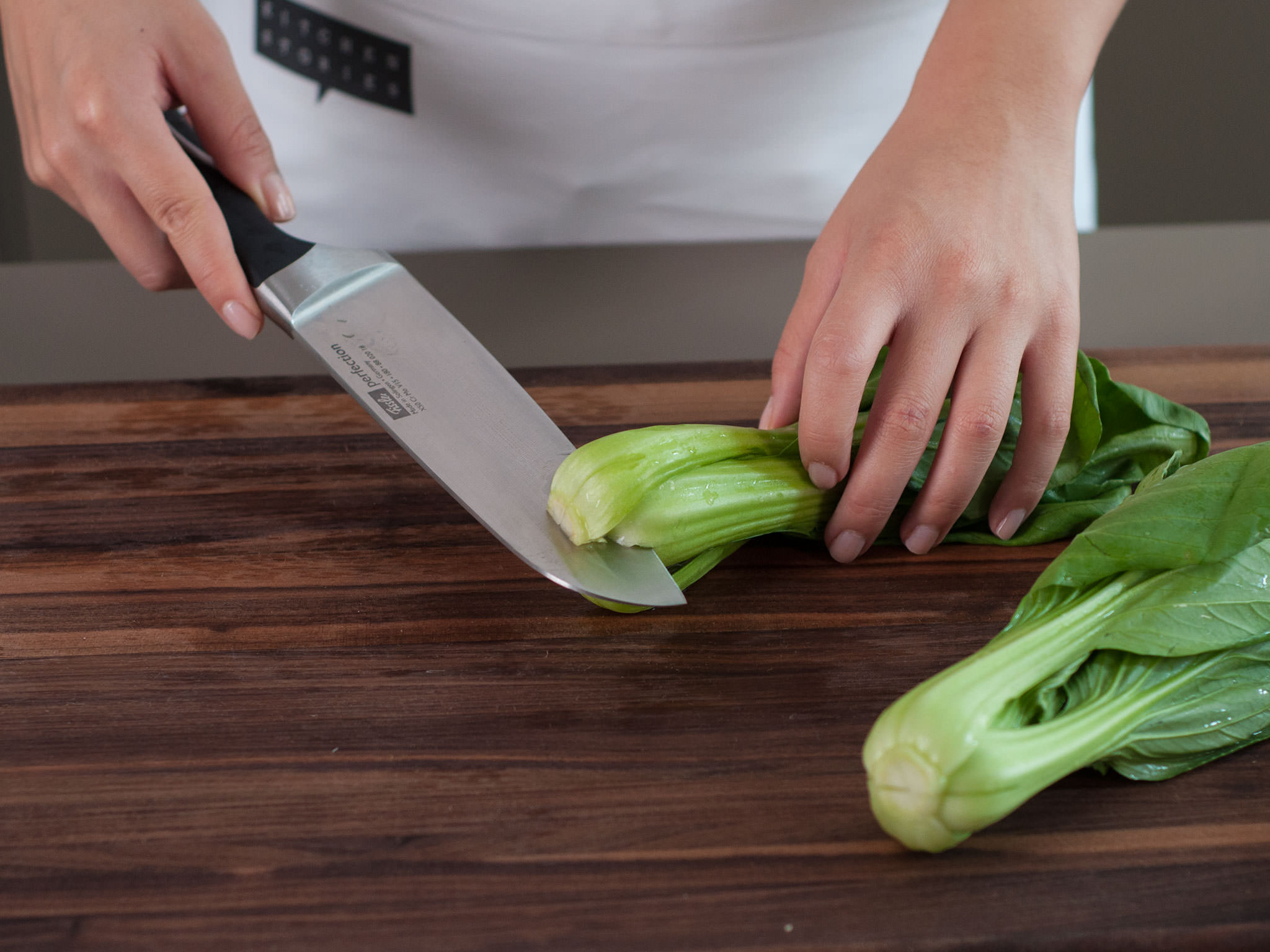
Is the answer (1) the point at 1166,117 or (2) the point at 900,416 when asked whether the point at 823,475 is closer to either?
(2) the point at 900,416

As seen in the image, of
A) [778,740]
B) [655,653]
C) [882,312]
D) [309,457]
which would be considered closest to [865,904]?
[778,740]

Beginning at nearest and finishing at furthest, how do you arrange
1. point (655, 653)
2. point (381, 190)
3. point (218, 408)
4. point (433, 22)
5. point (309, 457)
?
point (655, 653) < point (309, 457) < point (218, 408) < point (433, 22) < point (381, 190)

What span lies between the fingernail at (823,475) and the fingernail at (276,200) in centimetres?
75

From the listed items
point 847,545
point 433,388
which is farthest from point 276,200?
point 847,545

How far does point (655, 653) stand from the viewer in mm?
961

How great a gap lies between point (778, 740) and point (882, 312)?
0.41 meters

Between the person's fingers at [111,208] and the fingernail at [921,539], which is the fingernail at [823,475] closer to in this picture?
the fingernail at [921,539]

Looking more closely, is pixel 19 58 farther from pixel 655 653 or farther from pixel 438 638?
pixel 655 653

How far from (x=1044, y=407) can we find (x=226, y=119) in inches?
40.4

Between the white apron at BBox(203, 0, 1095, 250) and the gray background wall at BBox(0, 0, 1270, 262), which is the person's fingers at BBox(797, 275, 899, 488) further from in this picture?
the gray background wall at BBox(0, 0, 1270, 262)

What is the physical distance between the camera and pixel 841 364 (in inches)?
38.8

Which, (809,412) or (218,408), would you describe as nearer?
(809,412)

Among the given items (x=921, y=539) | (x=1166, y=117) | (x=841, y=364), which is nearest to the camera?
(x=841, y=364)

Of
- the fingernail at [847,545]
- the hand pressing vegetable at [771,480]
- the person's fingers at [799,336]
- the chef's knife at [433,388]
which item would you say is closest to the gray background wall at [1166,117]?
the chef's knife at [433,388]
